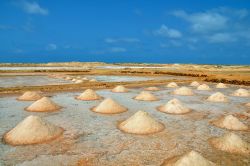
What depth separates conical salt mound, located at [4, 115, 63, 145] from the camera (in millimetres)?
6905

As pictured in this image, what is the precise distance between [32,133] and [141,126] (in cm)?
322

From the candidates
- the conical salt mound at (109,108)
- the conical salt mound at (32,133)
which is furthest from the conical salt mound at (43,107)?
the conical salt mound at (32,133)

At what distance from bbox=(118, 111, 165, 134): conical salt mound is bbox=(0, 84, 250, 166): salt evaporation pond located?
0.82 ft

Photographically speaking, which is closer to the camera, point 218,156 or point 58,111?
point 218,156

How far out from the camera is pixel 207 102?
42.9 feet

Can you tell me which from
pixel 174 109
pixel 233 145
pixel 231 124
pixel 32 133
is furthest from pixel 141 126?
pixel 32 133

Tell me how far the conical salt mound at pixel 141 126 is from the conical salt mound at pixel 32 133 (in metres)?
2.08

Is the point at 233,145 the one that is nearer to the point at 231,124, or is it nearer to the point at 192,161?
the point at 192,161

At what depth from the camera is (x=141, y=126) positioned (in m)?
7.89

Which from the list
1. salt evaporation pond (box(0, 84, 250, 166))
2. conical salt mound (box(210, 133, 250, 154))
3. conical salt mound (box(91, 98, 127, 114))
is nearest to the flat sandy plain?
salt evaporation pond (box(0, 84, 250, 166))

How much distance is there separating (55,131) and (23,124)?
3.15 ft

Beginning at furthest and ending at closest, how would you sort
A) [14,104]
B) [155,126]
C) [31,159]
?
1. [14,104]
2. [155,126]
3. [31,159]

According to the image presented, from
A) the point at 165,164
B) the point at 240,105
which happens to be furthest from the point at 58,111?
the point at 240,105

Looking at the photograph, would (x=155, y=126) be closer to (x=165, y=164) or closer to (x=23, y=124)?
(x=165, y=164)
